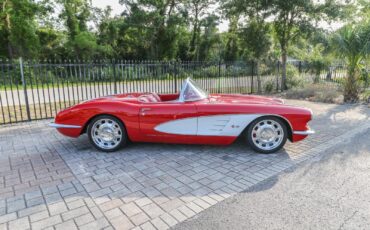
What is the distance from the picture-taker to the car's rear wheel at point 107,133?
162 inches

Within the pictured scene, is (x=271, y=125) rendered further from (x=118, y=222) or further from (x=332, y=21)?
(x=332, y=21)

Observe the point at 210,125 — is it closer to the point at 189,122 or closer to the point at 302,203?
the point at 189,122

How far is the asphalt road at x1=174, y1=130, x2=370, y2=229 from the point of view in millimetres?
2320

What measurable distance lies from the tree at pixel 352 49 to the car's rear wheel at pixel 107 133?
840cm

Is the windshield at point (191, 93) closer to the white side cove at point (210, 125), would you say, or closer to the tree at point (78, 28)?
the white side cove at point (210, 125)

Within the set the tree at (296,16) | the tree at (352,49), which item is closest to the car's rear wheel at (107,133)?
the tree at (352,49)

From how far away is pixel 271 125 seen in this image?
399cm

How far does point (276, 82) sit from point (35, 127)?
34.5 ft

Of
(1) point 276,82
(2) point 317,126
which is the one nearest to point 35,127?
(2) point 317,126

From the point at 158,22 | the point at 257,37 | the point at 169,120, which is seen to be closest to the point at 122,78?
the point at 169,120

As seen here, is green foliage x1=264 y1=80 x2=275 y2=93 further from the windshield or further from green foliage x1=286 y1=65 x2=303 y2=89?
the windshield

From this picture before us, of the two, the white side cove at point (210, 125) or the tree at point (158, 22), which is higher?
the tree at point (158, 22)

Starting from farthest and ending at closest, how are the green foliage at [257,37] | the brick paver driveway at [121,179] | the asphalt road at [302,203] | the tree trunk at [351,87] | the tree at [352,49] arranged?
the green foliage at [257,37] < the tree trunk at [351,87] < the tree at [352,49] < the brick paver driveway at [121,179] < the asphalt road at [302,203]

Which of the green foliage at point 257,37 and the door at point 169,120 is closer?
the door at point 169,120
